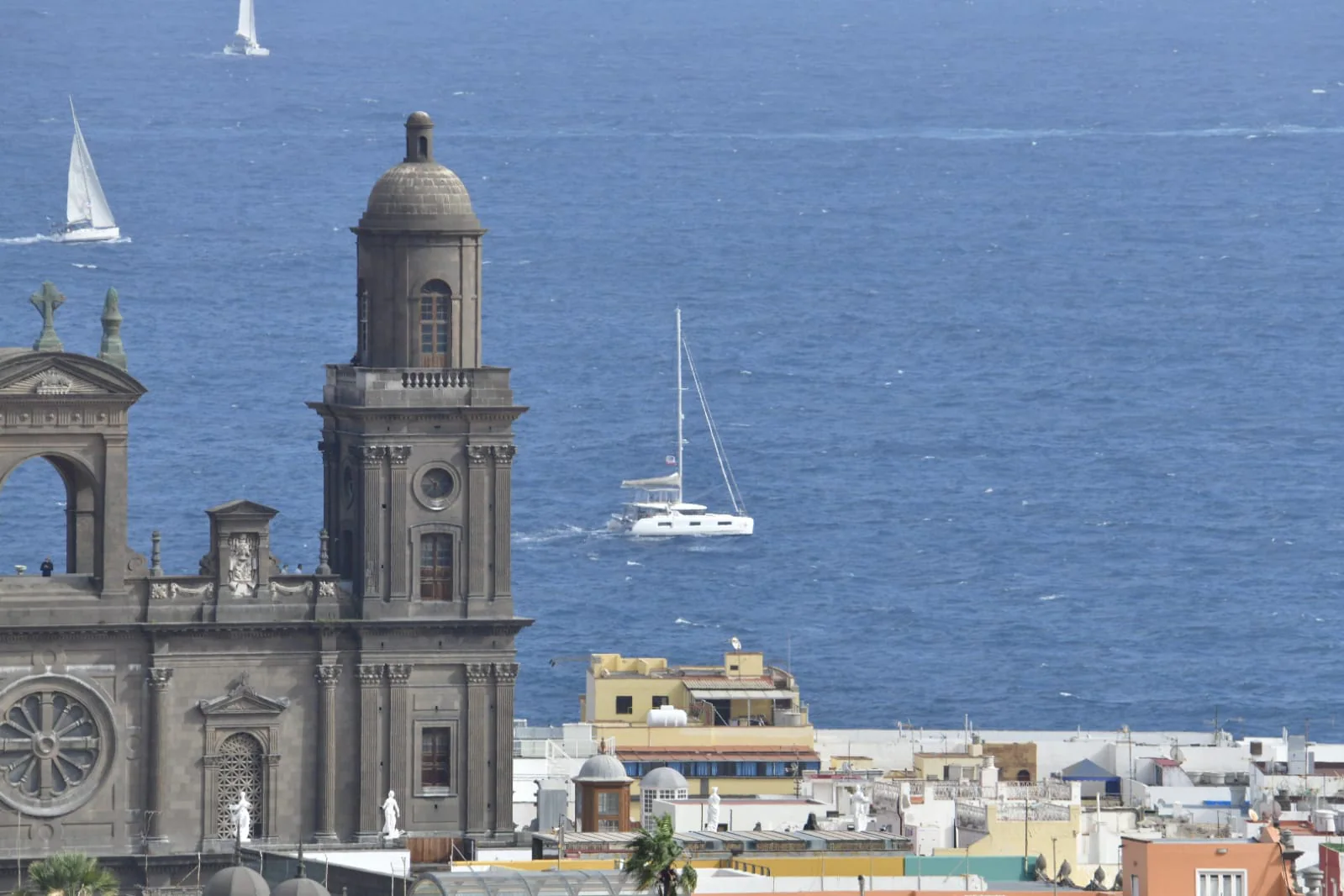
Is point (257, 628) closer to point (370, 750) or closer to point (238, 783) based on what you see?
point (238, 783)

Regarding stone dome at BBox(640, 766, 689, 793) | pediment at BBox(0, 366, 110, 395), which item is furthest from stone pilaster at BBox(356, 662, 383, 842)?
stone dome at BBox(640, 766, 689, 793)

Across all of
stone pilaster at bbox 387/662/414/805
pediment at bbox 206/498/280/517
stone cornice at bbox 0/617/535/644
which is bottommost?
stone pilaster at bbox 387/662/414/805

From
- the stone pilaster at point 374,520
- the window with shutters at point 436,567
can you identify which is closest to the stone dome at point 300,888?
the stone pilaster at point 374,520

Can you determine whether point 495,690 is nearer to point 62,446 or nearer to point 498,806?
point 498,806

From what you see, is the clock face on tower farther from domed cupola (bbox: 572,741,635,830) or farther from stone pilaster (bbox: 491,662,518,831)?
domed cupola (bbox: 572,741,635,830)

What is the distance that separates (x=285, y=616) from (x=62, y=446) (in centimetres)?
706

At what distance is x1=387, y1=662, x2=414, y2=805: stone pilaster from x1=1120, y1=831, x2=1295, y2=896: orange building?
73.3ft

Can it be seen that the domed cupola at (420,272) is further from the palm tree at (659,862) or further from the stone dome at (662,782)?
the palm tree at (659,862)

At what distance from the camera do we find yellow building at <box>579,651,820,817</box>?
A: 157875 mm

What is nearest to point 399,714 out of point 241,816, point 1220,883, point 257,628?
point 257,628

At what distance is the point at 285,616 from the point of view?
12675cm

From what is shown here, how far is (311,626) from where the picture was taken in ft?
415

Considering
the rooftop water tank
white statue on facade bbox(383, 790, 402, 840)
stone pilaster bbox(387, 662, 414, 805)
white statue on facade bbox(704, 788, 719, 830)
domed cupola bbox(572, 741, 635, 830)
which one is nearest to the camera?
white statue on facade bbox(383, 790, 402, 840)

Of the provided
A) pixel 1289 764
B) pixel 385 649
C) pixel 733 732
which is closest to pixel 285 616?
pixel 385 649
